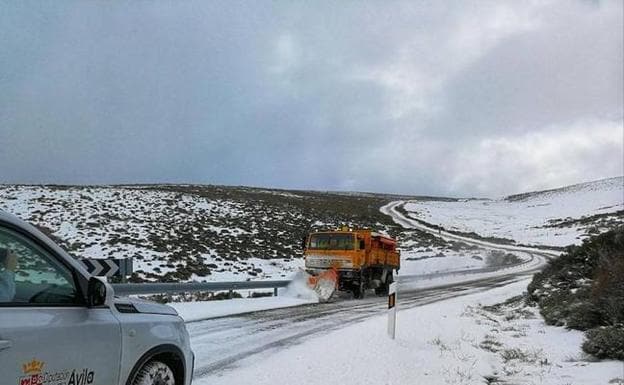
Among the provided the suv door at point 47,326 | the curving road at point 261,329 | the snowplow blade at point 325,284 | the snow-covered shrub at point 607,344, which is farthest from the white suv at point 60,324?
the snowplow blade at point 325,284

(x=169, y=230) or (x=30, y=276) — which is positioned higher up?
(x=30, y=276)

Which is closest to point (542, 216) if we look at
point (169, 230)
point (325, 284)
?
point (169, 230)

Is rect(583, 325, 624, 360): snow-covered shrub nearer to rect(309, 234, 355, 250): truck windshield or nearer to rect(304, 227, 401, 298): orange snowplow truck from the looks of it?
rect(304, 227, 401, 298): orange snowplow truck

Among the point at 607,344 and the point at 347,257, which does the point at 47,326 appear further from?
the point at 347,257

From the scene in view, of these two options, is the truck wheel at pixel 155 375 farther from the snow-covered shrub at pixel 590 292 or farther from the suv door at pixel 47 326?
the snow-covered shrub at pixel 590 292

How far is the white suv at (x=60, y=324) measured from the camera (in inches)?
119

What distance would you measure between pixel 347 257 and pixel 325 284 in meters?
1.67

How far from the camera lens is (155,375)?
4109mm

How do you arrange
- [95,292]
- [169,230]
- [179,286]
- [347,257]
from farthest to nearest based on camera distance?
[169,230] < [347,257] < [179,286] < [95,292]

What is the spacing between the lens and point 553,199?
108 meters

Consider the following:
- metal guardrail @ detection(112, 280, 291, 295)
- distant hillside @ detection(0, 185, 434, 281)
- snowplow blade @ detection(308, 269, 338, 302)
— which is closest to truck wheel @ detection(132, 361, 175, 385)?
metal guardrail @ detection(112, 280, 291, 295)

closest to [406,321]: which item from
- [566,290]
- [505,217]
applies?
[566,290]

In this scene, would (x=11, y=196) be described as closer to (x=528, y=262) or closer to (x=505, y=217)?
(x=528, y=262)

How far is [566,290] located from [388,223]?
160 feet
